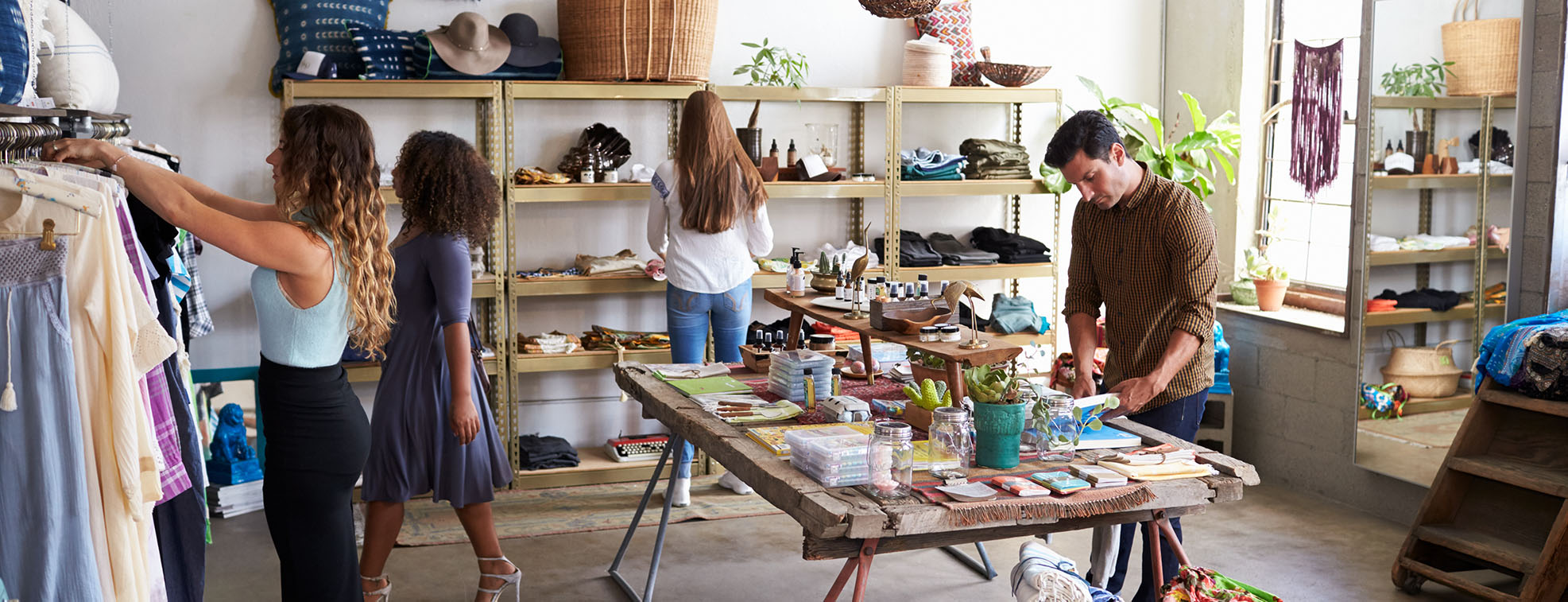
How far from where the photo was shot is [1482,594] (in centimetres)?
424

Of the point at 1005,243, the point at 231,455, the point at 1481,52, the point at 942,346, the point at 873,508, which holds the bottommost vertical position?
the point at 231,455

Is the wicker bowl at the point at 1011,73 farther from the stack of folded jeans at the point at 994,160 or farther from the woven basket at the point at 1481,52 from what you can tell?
the woven basket at the point at 1481,52

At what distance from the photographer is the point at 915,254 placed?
6203mm

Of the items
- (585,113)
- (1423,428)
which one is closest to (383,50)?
(585,113)

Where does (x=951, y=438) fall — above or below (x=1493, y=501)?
above

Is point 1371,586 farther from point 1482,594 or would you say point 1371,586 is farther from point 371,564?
point 371,564

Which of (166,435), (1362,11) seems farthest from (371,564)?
(1362,11)

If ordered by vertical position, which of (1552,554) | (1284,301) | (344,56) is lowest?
(1552,554)

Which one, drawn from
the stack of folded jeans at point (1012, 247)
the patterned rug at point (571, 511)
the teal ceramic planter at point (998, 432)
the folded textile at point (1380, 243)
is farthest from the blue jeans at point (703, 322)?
the folded textile at point (1380, 243)

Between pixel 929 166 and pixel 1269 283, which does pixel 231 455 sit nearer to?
pixel 929 166

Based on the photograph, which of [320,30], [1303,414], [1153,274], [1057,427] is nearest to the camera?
[1057,427]

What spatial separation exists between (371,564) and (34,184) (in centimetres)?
191

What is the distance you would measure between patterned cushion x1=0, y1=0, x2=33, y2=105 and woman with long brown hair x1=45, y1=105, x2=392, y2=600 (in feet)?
1.51

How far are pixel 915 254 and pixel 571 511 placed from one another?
211 centimetres
